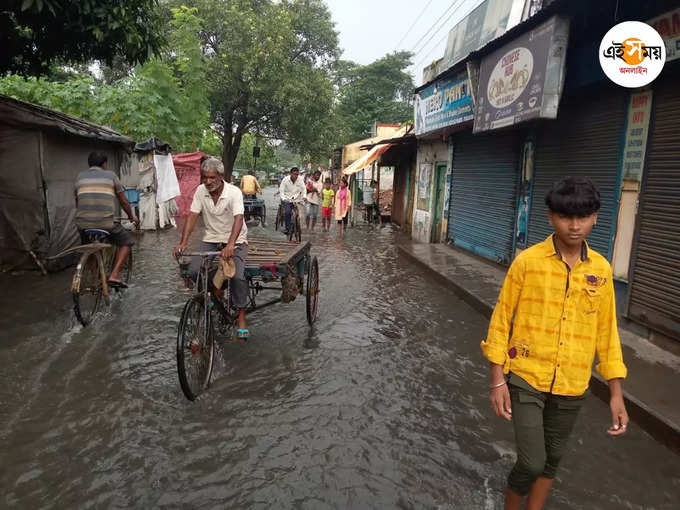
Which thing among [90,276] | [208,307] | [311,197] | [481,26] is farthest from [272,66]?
[208,307]

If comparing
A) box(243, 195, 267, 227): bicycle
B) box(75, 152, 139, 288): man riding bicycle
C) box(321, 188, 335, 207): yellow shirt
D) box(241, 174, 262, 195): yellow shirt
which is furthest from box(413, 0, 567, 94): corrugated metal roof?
box(243, 195, 267, 227): bicycle

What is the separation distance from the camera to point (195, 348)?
13.3 ft

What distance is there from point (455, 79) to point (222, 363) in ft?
29.8

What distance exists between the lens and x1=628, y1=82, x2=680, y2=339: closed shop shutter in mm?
5531

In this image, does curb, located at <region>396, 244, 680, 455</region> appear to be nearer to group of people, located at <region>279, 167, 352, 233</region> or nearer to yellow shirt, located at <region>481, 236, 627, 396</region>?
yellow shirt, located at <region>481, 236, 627, 396</region>

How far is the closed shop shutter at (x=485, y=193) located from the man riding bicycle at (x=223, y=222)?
6.81 metres

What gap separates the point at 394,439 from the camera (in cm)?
363

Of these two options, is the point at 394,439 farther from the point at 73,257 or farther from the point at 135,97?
the point at 135,97

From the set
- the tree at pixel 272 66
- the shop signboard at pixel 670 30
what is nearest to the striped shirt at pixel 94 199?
the shop signboard at pixel 670 30

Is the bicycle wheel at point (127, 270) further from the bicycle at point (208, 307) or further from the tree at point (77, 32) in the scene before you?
the tree at point (77, 32)

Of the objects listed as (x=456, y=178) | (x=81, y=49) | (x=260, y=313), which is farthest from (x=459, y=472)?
(x=456, y=178)

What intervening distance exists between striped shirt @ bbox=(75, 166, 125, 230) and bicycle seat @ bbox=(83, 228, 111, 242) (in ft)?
0.14

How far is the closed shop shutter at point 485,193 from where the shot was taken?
34.0ft

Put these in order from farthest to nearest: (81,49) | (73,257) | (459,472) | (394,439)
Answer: (73,257) < (81,49) < (394,439) < (459,472)
